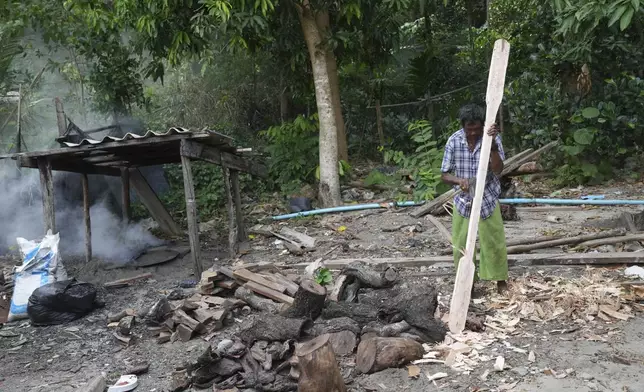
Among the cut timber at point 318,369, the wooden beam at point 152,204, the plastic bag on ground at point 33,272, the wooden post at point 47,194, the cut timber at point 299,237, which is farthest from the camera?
the wooden beam at point 152,204

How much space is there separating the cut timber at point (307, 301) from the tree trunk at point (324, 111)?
19.4ft

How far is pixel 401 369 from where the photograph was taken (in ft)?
13.3

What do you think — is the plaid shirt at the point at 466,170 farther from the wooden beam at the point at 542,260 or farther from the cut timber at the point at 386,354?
the wooden beam at the point at 542,260

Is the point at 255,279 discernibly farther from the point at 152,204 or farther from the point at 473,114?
the point at 152,204

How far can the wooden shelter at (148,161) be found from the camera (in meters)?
7.37

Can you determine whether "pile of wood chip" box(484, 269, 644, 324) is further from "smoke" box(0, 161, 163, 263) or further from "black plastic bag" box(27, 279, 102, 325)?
"smoke" box(0, 161, 163, 263)

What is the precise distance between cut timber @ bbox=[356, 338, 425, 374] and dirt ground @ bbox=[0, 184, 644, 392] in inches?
2.6

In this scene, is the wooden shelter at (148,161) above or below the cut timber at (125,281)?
above

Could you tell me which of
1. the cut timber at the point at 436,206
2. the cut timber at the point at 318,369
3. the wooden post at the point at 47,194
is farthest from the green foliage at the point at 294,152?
the cut timber at the point at 318,369

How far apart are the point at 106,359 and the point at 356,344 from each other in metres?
2.44

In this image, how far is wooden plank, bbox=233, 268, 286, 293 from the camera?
5828 millimetres

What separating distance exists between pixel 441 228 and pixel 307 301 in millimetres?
3722

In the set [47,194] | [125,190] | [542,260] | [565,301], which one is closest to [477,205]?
[565,301]

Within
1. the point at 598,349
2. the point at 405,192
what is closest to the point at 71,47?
the point at 405,192
